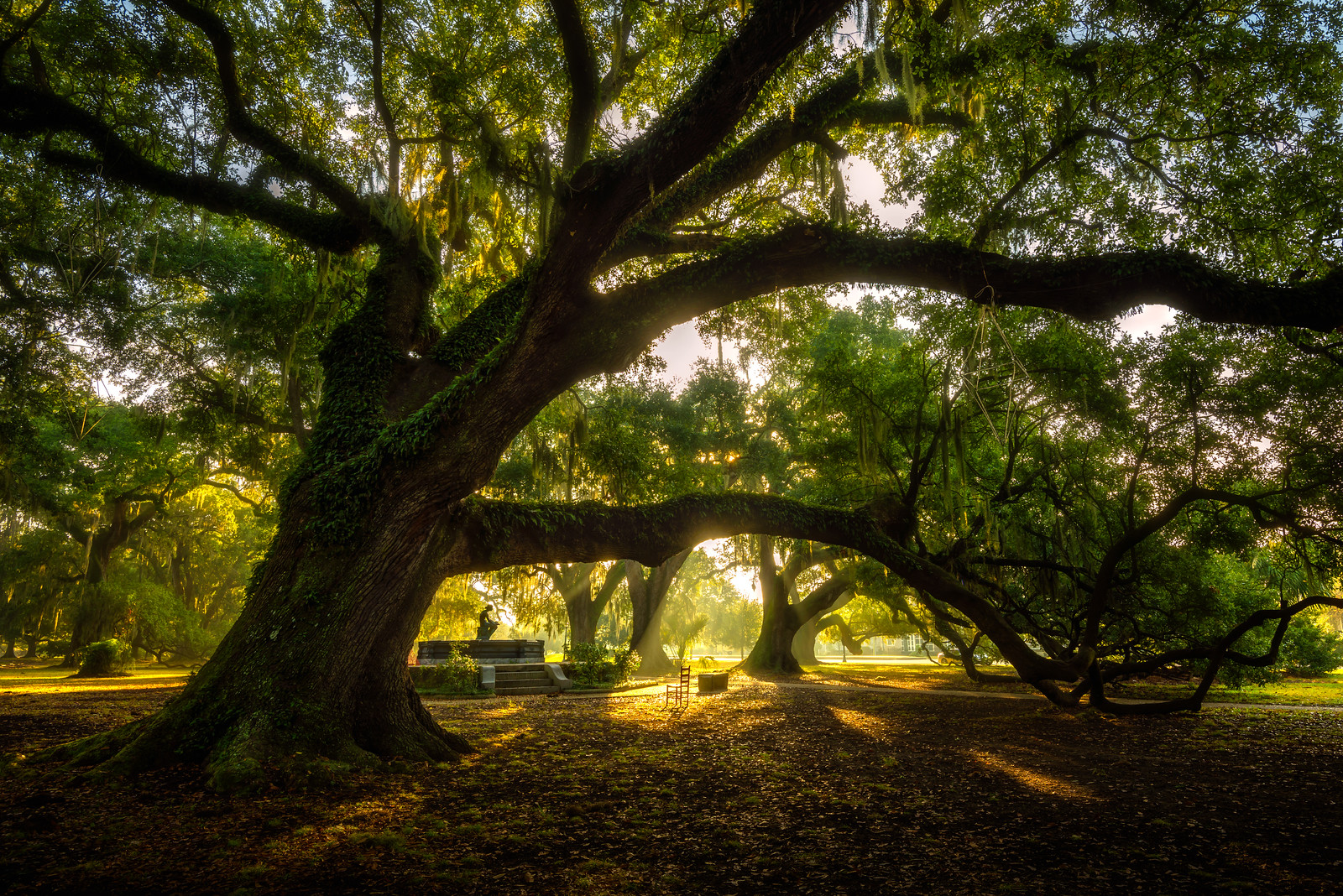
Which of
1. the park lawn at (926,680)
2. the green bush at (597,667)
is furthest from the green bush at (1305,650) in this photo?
the green bush at (597,667)

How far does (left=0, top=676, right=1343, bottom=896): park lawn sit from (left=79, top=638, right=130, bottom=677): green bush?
15.2 meters

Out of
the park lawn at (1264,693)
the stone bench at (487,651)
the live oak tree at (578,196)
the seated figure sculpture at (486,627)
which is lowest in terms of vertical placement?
the park lawn at (1264,693)

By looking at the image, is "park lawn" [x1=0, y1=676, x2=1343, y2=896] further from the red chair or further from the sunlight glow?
the red chair

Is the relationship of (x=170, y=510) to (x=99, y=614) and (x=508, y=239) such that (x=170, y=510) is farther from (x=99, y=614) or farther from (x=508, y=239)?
(x=508, y=239)

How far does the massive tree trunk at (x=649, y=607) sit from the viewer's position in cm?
2298

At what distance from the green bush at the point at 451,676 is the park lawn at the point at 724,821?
758 cm

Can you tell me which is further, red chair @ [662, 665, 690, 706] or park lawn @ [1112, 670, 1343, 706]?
park lawn @ [1112, 670, 1343, 706]

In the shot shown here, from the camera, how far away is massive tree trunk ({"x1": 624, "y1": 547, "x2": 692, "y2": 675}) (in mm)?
22984

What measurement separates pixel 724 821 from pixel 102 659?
23723 millimetres

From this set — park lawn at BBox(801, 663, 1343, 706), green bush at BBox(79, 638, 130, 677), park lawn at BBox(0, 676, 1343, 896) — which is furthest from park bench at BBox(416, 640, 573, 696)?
green bush at BBox(79, 638, 130, 677)

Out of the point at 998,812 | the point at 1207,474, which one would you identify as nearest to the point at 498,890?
the point at 998,812

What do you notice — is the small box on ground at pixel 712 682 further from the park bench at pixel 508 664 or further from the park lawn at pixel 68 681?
the park lawn at pixel 68 681

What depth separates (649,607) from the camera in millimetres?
23203

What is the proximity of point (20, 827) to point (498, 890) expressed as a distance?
10.3 feet
